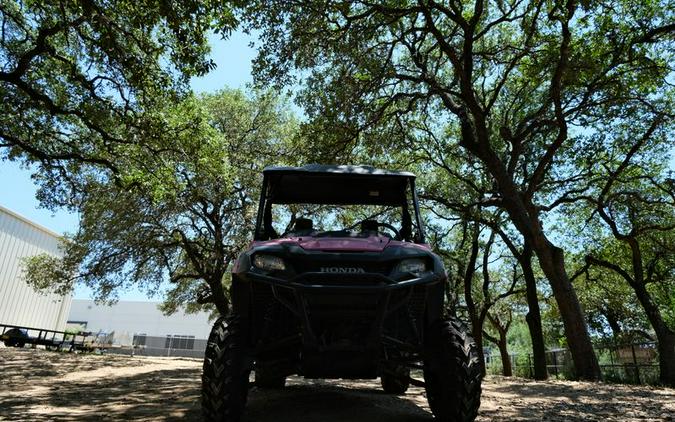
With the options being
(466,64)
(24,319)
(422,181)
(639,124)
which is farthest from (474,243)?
(24,319)

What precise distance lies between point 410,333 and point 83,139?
1505 cm

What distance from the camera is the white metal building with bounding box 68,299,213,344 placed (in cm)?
6706

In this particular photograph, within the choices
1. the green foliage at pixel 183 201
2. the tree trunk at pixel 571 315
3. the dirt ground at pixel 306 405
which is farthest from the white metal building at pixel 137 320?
the dirt ground at pixel 306 405

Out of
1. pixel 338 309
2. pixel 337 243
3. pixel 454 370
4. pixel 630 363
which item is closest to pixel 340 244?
pixel 337 243

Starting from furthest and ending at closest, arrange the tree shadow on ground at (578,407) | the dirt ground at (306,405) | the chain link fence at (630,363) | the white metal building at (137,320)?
1. the white metal building at (137,320)
2. the chain link fence at (630,363)
3. the tree shadow on ground at (578,407)
4. the dirt ground at (306,405)

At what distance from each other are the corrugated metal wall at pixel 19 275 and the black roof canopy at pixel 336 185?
35883mm

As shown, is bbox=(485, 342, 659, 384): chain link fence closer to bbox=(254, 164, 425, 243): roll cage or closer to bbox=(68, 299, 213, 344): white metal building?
bbox=(254, 164, 425, 243): roll cage

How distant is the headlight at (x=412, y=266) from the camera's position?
154 inches

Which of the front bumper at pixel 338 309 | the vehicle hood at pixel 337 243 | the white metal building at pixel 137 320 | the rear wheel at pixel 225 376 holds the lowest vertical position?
the rear wheel at pixel 225 376

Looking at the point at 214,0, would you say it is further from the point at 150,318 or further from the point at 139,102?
the point at 150,318

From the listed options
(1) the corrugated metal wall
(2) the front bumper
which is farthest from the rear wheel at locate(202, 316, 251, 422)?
(1) the corrugated metal wall

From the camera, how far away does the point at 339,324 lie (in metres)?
3.95

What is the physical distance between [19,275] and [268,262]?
4261cm

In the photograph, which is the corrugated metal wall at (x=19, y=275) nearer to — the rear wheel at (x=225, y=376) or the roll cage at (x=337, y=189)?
the roll cage at (x=337, y=189)
